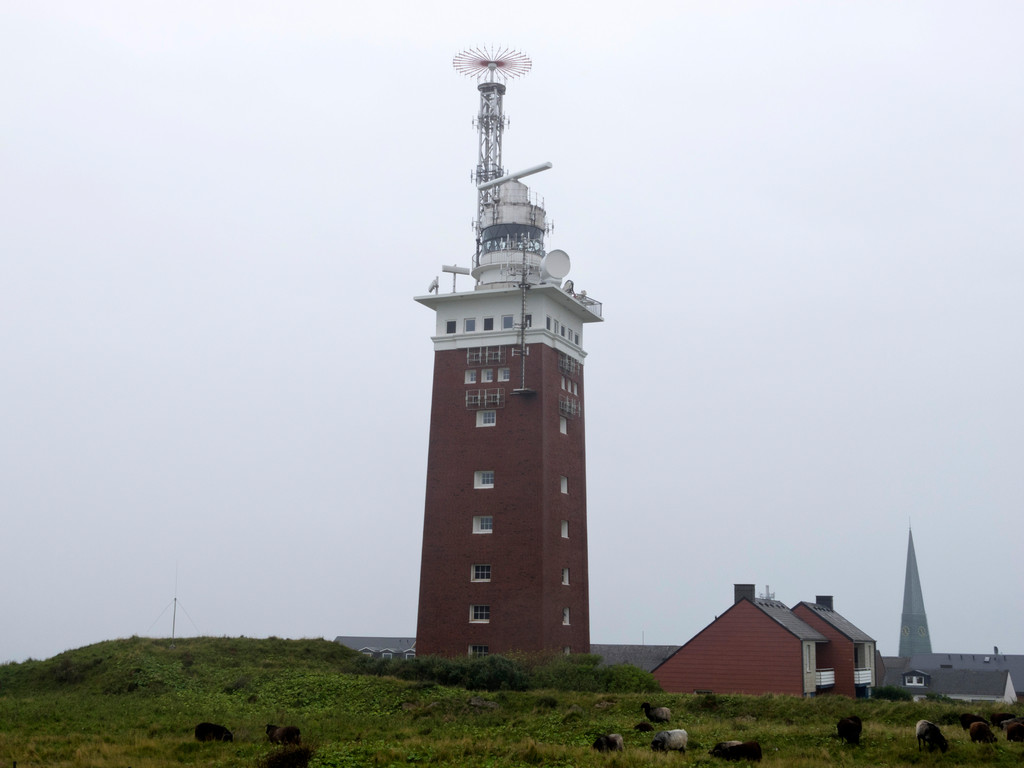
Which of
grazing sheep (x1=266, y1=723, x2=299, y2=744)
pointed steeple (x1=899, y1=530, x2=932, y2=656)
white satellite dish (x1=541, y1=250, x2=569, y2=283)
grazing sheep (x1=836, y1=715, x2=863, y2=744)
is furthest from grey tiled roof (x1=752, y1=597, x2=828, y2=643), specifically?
pointed steeple (x1=899, y1=530, x2=932, y2=656)

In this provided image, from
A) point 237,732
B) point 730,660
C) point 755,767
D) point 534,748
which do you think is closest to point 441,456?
point 730,660

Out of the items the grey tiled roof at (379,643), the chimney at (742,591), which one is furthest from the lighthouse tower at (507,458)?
the grey tiled roof at (379,643)

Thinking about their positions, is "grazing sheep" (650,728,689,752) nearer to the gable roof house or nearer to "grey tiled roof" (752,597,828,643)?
the gable roof house

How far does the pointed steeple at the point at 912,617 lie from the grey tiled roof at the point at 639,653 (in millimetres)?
101593

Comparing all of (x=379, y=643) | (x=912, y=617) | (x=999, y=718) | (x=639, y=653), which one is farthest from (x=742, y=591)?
(x=912, y=617)

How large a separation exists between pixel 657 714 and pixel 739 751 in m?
7.90

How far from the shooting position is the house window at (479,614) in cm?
5422

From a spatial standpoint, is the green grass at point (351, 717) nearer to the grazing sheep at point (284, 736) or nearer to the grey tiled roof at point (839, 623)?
the grazing sheep at point (284, 736)

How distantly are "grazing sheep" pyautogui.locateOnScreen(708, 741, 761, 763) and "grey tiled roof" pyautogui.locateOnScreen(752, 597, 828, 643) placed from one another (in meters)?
30.3

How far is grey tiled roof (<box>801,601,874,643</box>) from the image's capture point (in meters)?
65.6

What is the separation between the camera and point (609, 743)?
30828 millimetres

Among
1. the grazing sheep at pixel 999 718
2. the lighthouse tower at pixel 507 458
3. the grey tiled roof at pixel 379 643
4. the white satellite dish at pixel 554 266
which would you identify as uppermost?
the white satellite dish at pixel 554 266

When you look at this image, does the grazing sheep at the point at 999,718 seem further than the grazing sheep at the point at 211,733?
Yes

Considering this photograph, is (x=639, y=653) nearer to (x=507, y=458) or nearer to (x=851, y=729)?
(x=507, y=458)
